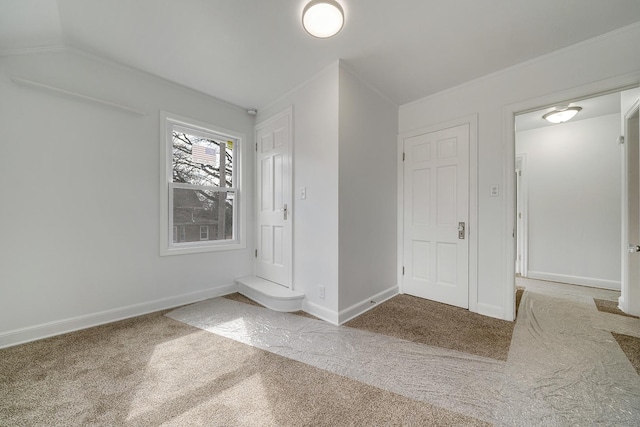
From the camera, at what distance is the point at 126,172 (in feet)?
7.90

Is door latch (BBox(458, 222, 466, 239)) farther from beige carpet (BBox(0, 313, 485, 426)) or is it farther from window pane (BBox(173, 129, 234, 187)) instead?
window pane (BBox(173, 129, 234, 187))

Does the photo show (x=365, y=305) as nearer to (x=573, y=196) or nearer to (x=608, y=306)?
(x=608, y=306)

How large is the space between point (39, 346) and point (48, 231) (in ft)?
3.01

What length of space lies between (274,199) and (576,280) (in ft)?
15.5

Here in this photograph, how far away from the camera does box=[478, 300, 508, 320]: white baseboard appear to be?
2.40m

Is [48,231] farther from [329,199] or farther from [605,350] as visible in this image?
[605,350]

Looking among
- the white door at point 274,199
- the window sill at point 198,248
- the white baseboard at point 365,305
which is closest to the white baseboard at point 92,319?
the window sill at point 198,248

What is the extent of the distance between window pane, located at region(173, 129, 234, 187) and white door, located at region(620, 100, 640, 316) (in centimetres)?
463

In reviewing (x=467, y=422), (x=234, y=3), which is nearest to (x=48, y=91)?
(x=234, y=3)

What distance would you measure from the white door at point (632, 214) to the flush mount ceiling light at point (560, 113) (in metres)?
0.73

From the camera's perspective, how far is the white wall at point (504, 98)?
1.93 m

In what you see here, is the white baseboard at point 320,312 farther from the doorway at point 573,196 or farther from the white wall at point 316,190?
the doorway at point 573,196

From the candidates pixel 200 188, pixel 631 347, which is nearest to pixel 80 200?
pixel 200 188

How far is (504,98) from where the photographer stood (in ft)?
7.92
